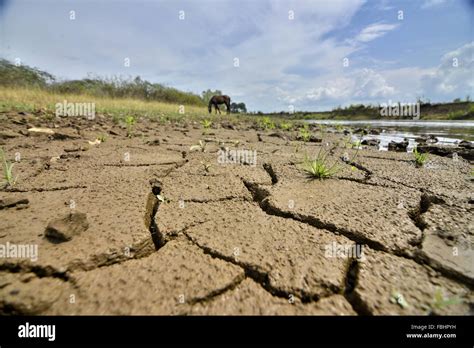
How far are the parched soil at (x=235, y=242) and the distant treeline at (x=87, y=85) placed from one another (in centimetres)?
1277

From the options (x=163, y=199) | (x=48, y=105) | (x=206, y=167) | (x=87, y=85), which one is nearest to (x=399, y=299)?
(x=163, y=199)

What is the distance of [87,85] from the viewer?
46.8 ft

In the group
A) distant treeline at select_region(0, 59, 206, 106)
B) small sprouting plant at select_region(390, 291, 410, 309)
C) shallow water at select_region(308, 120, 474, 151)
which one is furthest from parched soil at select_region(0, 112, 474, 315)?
distant treeline at select_region(0, 59, 206, 106)

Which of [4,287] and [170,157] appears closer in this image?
[4,287]

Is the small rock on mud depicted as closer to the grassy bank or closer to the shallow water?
the shallow water

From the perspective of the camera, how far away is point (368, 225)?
3.40 feet

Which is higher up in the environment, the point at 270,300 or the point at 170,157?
the point at 170,157

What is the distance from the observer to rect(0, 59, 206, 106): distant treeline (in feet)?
37.9

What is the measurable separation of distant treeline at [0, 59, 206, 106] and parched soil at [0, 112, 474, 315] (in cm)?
1277

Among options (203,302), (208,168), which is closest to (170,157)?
(208,168)
